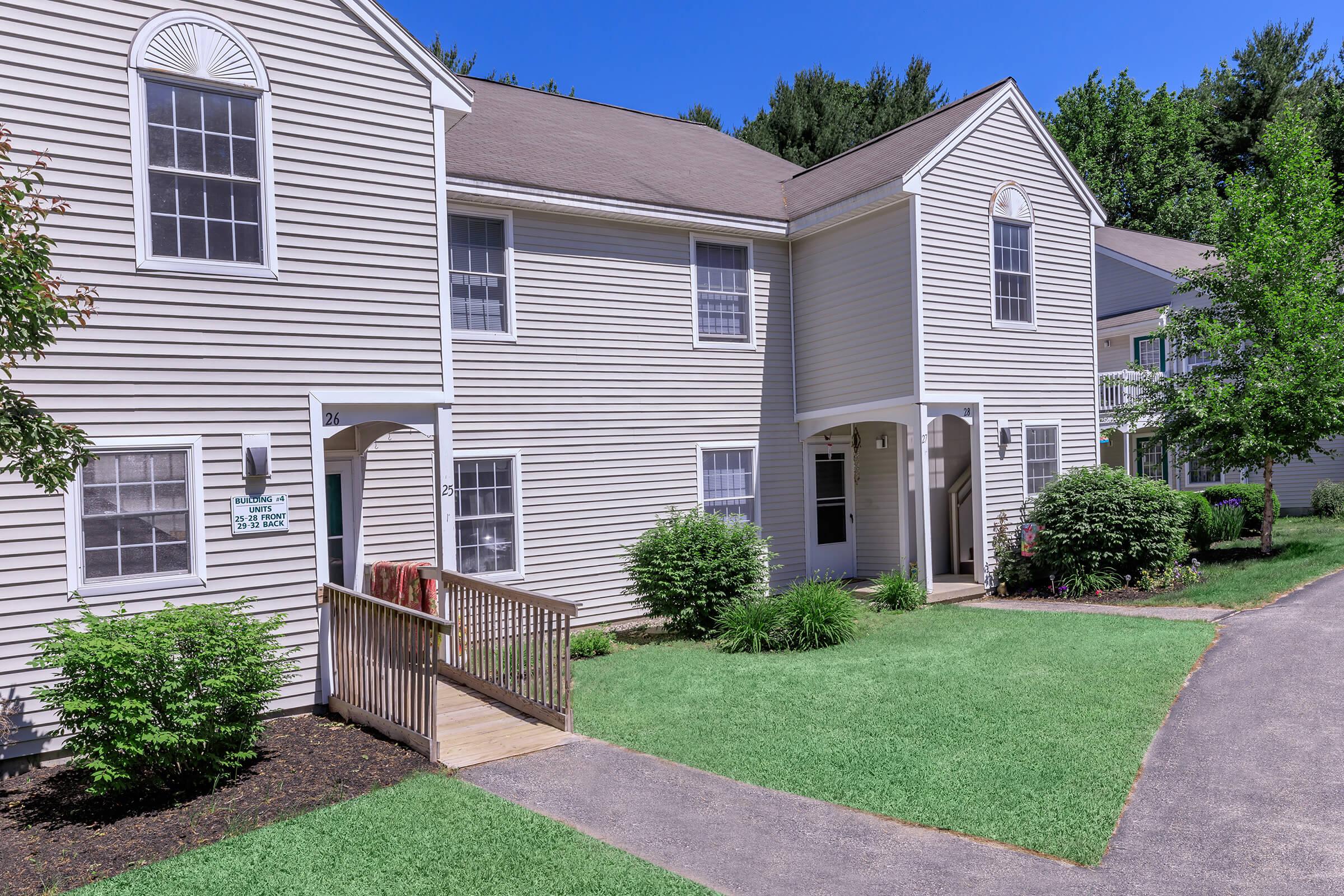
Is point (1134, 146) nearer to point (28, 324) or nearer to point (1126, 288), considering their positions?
point (1126, 288)

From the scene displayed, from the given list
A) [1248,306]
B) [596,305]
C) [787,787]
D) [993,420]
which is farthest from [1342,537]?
[787,787]

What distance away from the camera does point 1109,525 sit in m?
13.3

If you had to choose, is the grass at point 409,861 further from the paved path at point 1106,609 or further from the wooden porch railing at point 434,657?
the paved path at point 1106,609

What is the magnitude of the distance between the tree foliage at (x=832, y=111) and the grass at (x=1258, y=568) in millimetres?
18659

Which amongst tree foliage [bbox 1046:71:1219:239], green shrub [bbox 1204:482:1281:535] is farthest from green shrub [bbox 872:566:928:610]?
tree foliage [bbox 1046:71:1219:239]

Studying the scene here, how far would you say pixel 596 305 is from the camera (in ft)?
41.5

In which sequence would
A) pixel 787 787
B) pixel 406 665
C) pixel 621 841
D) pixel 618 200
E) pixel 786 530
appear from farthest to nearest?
pixel 786 530
pixel 618 200
pixel 406 665
pixel 787 787
pixel 621 841

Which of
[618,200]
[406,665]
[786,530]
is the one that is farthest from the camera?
Result: [786,530]

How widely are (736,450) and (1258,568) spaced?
8.11 m

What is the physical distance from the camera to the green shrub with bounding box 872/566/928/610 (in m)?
12.7

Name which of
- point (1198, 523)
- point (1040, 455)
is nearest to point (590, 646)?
point (1040, 455)

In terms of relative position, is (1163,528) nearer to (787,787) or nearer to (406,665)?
(787,787)

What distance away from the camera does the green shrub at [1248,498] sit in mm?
19672

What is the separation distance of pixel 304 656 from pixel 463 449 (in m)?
3.77
